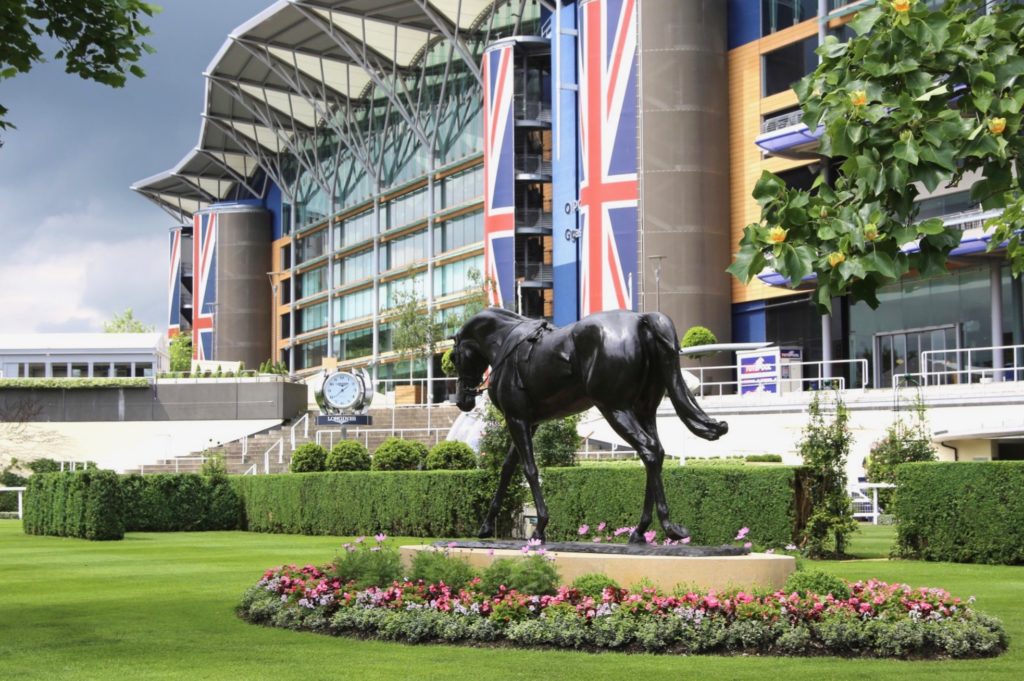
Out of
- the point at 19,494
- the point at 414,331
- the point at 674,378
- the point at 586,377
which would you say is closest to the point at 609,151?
the point at 414,331

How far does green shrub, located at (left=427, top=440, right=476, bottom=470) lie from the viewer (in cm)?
3728

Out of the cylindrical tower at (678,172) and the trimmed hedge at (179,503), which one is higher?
the cylindrical tower at (678,172)

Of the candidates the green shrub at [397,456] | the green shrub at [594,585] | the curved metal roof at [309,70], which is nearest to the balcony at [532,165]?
the curved metal roof at [309,70]

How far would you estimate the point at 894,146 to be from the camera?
6219 millimetres

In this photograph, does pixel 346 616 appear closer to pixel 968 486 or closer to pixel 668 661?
pixel 668 661

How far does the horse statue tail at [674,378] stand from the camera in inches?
501

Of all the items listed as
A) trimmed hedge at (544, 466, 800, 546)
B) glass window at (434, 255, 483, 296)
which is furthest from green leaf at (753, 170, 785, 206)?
glass window at (434, 255, 483, 296)

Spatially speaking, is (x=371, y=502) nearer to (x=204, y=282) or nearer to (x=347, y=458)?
(x=347, y=458)

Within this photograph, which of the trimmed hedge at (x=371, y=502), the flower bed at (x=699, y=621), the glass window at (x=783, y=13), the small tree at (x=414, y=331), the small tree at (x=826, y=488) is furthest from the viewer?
the small tree at (x=414, y=331)

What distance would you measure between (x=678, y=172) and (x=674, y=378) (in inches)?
2125

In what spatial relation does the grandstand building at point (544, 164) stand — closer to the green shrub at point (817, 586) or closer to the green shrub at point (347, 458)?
the green shrub at point (347, 458)

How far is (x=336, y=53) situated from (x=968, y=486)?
7775 cm

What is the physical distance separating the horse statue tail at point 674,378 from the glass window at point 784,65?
173 ft

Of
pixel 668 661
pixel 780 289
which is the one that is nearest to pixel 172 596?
pixel 668 661
